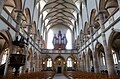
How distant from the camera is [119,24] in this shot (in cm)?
908

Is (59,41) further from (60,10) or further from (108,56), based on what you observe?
(108,56)

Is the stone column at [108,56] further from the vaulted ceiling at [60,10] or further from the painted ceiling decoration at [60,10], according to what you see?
the vaulted ceiling at [60,10]

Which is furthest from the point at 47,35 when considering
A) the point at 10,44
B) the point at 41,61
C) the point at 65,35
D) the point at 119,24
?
the point at 119,24

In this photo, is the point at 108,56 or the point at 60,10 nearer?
the point at 108,56

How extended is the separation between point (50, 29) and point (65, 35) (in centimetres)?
553

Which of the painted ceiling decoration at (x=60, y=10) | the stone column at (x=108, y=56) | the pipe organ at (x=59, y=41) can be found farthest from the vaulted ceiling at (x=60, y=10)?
the stone column at (x=108, y=56)

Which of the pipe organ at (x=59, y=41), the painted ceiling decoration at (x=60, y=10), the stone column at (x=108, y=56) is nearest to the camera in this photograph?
the stone column at (x=108, y=56)

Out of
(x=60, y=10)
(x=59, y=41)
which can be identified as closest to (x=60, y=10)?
(x=60, y=10)

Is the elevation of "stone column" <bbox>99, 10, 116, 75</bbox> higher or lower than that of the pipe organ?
lower

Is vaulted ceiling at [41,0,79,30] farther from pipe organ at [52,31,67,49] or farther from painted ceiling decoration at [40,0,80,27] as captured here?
pipe organ at [52,31,67,49]

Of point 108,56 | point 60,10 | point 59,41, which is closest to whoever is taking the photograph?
point 108,56

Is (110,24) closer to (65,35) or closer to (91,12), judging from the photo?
(91,12)

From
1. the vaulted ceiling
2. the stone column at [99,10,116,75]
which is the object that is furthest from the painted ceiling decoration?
the stone column at [99,10,116,75]

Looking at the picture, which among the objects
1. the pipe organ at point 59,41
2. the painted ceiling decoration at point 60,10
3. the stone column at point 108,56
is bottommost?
the stone column at point 108,56
